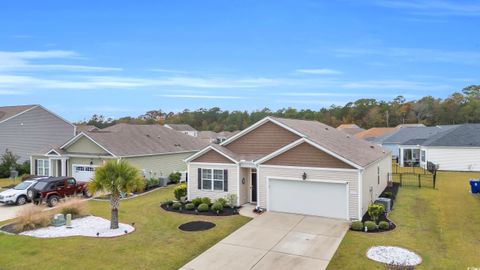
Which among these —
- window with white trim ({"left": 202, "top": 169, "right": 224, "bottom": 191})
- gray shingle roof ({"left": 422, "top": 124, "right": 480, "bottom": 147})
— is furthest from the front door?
gray shingle roof ({"left": 422, "top": 124, "right": 480, "bottom": 147})

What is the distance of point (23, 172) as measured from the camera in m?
36.3

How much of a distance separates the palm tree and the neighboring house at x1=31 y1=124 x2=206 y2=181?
10246 millimetres

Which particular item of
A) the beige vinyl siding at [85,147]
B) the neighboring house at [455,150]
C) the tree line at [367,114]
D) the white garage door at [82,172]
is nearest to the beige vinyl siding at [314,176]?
the beige vinyl siding at [85,147]

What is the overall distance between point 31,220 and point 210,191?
8.99m

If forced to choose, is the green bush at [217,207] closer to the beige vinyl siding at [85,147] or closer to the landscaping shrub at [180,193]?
the landscaping shrub at [180,193]

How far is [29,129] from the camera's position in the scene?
39406mm

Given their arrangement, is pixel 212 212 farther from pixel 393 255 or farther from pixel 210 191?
pixel 393 255

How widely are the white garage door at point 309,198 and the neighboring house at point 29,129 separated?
31.6m

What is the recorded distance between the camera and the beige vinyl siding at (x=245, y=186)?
1998 cm

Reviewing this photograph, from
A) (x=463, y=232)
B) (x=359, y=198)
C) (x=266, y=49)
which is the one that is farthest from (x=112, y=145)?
(x=463, y=232)

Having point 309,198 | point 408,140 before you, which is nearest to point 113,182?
point 309,198

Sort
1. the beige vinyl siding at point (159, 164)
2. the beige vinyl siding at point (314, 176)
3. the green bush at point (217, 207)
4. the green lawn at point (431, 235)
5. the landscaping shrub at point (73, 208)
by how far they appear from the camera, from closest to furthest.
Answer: the green lawn at point (431, 235) < the beige vinyl siding at point (314, 176) < the landscaping shrub at point (73, 208) < the green bush at point (217, 207) < the beige vinyl siding at point (159, 164)

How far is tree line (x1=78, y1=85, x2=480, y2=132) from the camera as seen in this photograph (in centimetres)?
9719

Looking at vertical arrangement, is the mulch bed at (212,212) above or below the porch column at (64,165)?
below
